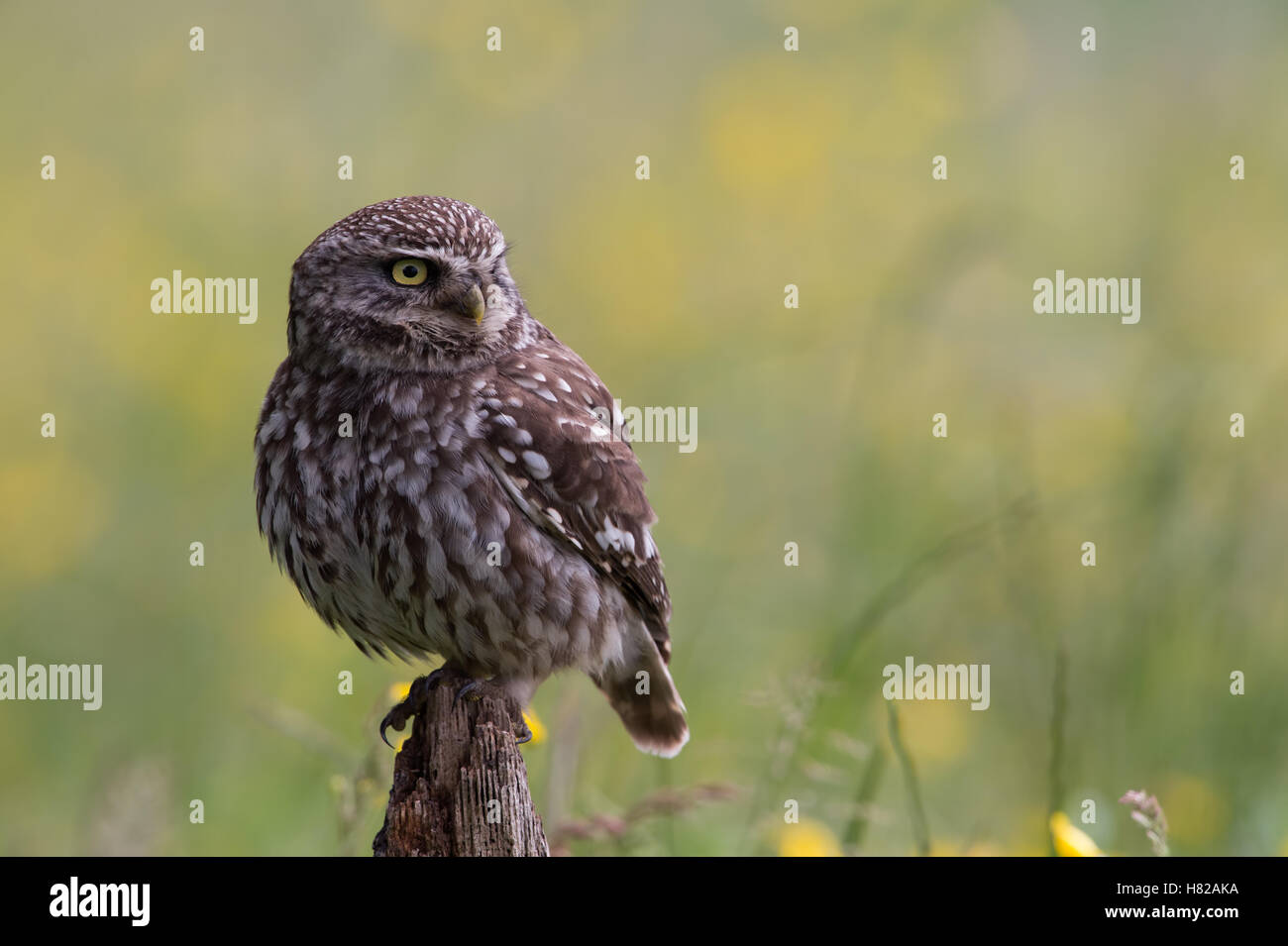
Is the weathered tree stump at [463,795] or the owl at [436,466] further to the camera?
the owl at [436,466]

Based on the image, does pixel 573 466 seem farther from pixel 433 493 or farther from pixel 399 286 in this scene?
pixel 399 286

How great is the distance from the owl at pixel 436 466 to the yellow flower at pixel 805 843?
2.97 feet

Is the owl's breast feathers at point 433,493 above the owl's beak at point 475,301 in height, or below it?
below

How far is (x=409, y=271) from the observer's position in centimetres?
468

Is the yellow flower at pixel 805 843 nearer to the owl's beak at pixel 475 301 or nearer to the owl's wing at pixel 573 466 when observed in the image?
the owl's wing at pixel 573 466

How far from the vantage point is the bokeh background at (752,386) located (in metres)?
6.13

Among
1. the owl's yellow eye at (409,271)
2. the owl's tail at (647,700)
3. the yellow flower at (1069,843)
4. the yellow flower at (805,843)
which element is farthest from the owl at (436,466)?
the yellow flower at (1069,843)

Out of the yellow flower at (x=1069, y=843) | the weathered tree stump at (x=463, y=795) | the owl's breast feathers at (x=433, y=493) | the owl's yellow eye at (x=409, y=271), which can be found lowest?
the yellow flower at (x=1069, y=843)

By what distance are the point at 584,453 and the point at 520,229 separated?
17.0 feet

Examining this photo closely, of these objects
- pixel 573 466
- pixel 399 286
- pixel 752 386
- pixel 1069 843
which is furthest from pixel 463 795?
pixel 752 386

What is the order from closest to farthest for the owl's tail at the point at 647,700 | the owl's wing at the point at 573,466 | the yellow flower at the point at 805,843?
the owl's wing at the point at 573,466
the yellow flower at the point at 805,843
the owl's tail at the point at 647,700

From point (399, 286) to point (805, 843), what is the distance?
89.2 inches

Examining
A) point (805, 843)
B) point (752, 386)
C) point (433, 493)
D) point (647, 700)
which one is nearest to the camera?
point (433, 493)

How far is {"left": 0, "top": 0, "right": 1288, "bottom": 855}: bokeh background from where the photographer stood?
241 inches
